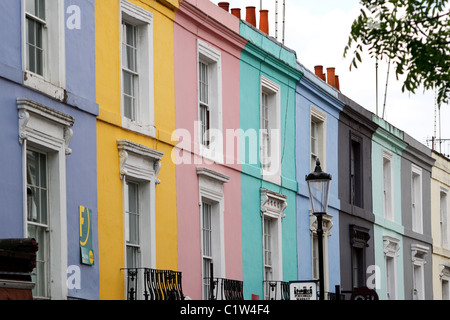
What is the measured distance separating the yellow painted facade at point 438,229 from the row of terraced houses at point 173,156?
4068mm

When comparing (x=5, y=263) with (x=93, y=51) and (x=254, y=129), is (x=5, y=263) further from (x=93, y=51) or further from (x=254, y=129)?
(x=254, y=129)

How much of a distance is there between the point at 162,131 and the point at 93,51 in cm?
225

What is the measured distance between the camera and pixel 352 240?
25453 mm

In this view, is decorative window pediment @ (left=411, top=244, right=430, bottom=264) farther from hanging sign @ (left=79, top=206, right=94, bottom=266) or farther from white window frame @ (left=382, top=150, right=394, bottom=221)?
hanging sign @ (left=79, top=206, right=94, bottom=266)

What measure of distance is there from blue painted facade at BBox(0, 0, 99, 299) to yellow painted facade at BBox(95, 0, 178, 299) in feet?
0.81

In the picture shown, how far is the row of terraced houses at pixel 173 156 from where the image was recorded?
567 inches

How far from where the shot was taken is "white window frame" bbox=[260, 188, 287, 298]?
21.1 m

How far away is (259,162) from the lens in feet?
69.1

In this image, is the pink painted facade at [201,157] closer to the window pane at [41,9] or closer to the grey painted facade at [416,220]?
the window pane at [41,9]

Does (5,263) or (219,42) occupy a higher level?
(219,42)

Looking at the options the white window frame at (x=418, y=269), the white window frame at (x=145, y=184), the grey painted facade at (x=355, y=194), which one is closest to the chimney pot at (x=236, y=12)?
the grey painted facade at (x=355, y=194)

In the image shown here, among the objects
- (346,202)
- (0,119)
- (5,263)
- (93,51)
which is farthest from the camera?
(346,202)

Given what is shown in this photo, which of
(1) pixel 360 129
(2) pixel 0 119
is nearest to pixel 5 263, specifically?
(2) pixel 0 119
